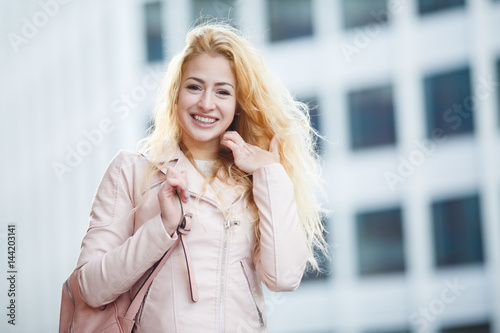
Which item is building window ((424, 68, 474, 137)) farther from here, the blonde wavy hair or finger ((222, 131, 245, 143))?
finger ((222, 131, 245, 143))

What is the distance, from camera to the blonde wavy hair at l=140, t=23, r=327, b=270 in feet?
5.87

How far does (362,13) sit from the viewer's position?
8.67 metres

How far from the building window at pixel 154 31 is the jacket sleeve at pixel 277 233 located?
671 cm

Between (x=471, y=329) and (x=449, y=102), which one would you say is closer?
(x=471, y=329)

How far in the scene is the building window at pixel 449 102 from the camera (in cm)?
847

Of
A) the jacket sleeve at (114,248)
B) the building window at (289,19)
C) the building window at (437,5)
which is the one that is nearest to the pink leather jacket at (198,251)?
the jacket sleeve at (114,248)

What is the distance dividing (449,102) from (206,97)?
7.48 metres

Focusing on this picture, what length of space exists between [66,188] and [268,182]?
4654mm

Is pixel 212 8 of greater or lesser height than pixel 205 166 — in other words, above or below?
above

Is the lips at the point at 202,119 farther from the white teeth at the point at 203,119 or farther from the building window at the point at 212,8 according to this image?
the building window at the point at 212,8

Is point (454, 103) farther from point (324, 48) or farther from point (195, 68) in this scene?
point (195, 68)

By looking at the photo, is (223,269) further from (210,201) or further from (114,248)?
(114,248)

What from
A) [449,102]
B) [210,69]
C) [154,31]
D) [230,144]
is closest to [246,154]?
[230,144]

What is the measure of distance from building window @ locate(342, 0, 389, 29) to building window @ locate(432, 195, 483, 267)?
2.88 m
